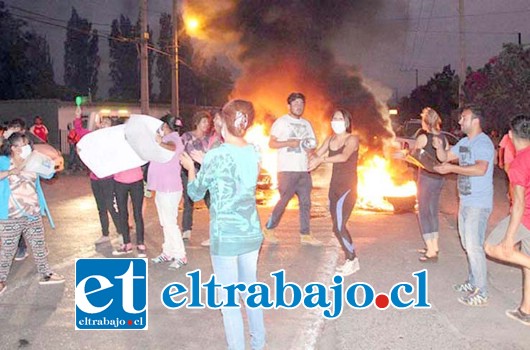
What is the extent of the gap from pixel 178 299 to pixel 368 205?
19.8 ft

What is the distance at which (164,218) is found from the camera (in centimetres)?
622

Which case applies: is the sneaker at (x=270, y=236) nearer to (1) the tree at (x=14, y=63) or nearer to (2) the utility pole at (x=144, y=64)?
(2) the utility pole at (x=144, y=64)

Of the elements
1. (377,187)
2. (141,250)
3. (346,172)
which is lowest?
(141,250)

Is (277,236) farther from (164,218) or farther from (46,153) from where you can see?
(46,153)

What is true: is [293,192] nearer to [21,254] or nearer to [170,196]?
[170,196]

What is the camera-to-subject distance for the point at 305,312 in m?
4.96

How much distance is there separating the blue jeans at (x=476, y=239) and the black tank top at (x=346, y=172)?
127 cm

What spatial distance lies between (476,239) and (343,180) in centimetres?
151

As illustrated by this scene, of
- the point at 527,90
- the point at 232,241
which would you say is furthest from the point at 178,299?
the point at 527,90

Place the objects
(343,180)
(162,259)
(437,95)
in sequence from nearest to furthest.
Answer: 1. (343,180)
2. (162,259)
3. (437,95)

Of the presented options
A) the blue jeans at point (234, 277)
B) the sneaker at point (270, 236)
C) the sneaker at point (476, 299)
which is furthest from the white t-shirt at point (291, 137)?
the blue jeans at point (234, 277)

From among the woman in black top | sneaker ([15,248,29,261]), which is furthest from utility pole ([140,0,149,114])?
the woman in black top

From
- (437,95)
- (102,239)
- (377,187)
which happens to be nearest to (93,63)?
(437,95)

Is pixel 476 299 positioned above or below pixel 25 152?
below
